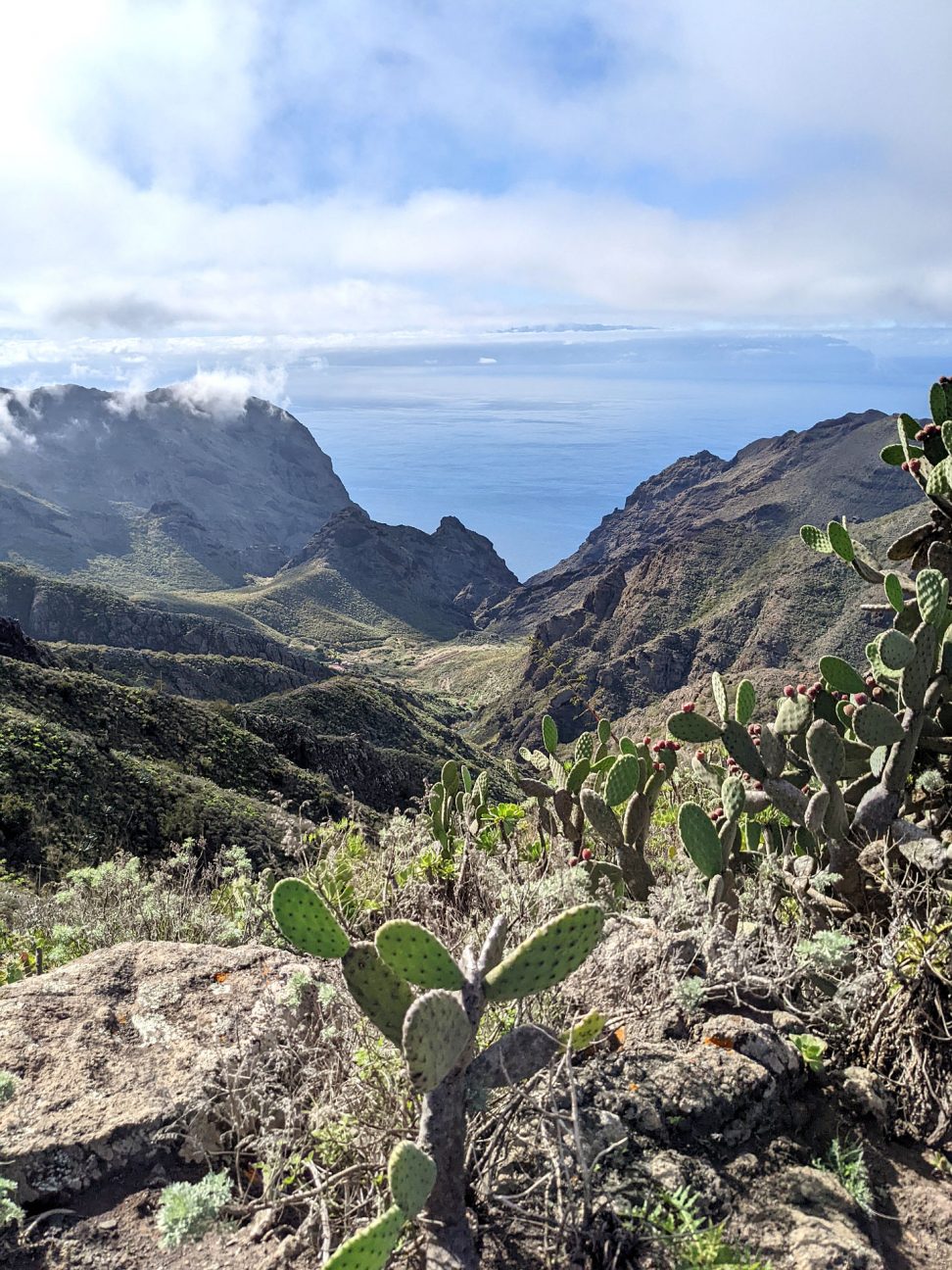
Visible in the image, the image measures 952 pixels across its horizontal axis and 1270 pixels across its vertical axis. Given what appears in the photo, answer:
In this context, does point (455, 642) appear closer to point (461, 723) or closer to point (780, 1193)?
point (461, 723)

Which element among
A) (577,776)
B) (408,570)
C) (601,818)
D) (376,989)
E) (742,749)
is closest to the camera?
(376,989)

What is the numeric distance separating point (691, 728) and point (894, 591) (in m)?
1.26

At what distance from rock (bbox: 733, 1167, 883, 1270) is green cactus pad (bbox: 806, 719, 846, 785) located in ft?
5.82

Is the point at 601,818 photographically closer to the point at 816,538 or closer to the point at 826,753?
the point at 826,753

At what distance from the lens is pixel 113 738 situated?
21.3 meters

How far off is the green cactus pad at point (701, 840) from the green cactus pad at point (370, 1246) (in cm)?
207

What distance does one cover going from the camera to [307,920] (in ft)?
7.75

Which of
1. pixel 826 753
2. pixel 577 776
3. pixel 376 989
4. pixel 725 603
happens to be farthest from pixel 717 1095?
pixel 725 603

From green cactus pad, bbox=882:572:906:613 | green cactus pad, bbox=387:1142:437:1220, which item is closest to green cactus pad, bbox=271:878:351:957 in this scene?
green cactus pad, bbox=387:1142:437:1220

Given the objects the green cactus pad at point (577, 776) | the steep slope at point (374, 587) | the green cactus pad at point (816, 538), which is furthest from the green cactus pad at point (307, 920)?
the steep slope at point (374, 587)

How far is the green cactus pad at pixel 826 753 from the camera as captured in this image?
376 centimetres

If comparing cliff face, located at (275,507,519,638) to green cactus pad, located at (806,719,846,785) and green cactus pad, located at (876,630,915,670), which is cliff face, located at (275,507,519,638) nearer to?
green cactus pad, located at (806,719,846,785)

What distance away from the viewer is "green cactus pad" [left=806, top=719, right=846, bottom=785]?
376 centimetres

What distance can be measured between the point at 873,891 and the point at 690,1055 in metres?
1.41
